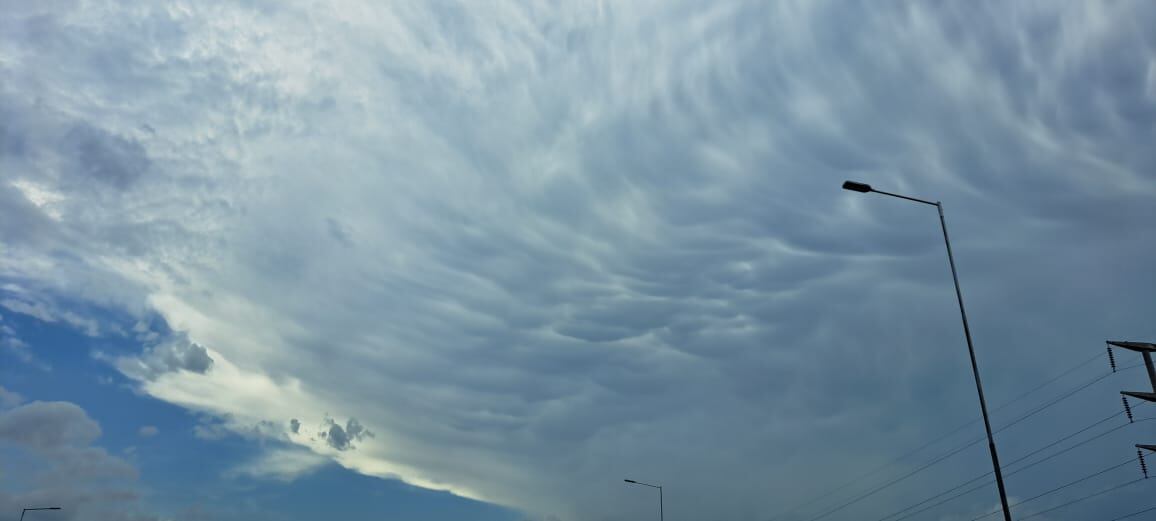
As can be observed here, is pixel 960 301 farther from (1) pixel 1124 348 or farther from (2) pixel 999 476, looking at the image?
(1) pixel 1124 348

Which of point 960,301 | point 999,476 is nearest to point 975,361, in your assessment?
point 960,301

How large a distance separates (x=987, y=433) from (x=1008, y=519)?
3.87 metres

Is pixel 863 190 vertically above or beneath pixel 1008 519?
above

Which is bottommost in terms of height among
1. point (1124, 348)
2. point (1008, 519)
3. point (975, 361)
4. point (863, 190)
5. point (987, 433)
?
point (1008, 519)

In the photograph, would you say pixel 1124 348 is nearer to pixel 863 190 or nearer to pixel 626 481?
pixel 863 190

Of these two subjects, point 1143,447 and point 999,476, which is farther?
point 1143,447

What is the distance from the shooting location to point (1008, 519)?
31.2 metres

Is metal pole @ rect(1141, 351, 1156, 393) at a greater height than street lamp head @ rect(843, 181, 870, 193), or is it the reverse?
street lamp head @ rect(843, 181, 870, 193)

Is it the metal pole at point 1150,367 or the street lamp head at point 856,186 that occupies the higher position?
the street lamp head at point 856,186

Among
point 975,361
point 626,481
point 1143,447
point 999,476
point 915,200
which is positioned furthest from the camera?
point 626,481

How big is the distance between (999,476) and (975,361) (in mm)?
5827

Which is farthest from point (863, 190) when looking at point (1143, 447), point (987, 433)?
point (1143, 447)

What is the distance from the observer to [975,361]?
34.2m

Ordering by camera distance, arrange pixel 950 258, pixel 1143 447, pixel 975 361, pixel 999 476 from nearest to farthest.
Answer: pixel 999 476
pixel 975 361
pixel 950 258
pixel 1143 447
